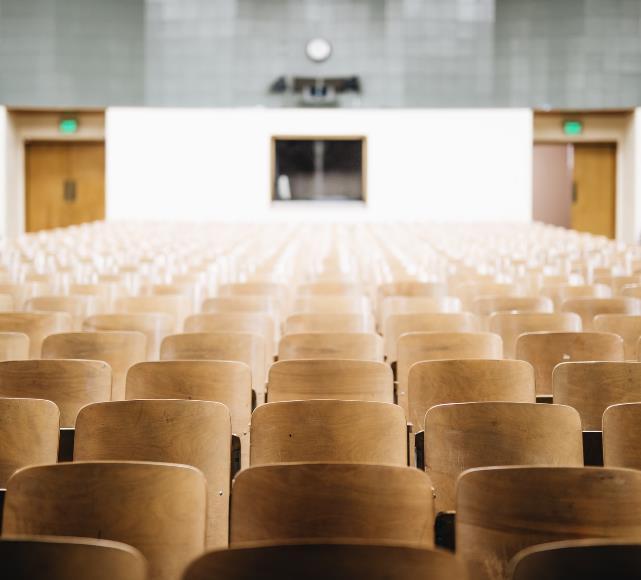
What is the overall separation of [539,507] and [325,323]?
2618 mm

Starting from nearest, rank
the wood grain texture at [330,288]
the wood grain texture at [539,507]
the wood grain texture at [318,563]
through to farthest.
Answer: the wood grain texture at [318,563] → the wood grain texture at [539,507] → the wood grain texture at [330,288]

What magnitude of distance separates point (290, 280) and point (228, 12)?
1168 cm

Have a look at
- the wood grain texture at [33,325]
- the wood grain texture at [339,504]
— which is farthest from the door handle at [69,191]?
the wood grain texture at [339,504]

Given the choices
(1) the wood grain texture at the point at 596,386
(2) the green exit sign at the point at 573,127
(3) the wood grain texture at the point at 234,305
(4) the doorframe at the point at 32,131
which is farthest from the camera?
(4) the doorframe at the point at 32,131

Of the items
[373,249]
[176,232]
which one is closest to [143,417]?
[373,249]

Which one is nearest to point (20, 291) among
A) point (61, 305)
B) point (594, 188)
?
point (61, 305)

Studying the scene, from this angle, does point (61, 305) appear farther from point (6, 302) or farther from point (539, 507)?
point (539, 507)

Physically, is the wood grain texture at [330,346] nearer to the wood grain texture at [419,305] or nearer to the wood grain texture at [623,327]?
the wood grain texture at [419,305]

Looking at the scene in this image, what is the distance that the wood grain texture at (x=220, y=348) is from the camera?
3.69 metres

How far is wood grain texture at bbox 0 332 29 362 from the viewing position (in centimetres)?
368

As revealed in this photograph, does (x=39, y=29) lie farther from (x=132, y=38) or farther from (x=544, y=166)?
(x=544, y=166)

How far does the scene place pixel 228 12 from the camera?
1727 centimetres

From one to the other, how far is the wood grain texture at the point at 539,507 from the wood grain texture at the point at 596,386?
118cm

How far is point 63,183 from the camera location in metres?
19.5
